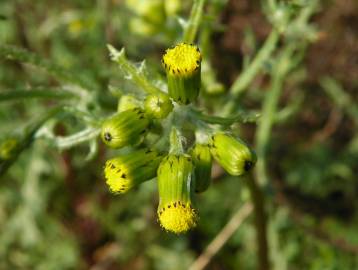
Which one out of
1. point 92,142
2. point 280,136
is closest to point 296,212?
point 280,136

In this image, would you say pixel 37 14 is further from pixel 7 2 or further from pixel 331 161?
pixel 331 161

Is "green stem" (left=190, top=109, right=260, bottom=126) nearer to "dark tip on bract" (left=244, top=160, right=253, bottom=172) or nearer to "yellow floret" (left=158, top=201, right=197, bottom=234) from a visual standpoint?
"dark tip on bract" (left=244, top=160, right=253, bottom=172)

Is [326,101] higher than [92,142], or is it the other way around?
[92,142]

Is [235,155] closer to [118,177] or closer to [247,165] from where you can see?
[247,165]

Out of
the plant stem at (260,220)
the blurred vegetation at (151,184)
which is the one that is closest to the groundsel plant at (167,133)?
the plant stem at (260,220)

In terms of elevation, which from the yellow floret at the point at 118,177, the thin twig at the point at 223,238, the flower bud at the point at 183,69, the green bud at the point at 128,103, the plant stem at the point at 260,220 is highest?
the flower bud at the point at 183,69

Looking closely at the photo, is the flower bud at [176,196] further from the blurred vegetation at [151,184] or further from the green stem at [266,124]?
the blurred vegetation at [151,184]

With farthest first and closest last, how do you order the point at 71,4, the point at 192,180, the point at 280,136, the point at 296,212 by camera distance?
the point at 71,4
the point at 280,136
the point at 296,212
the point at 192,180
